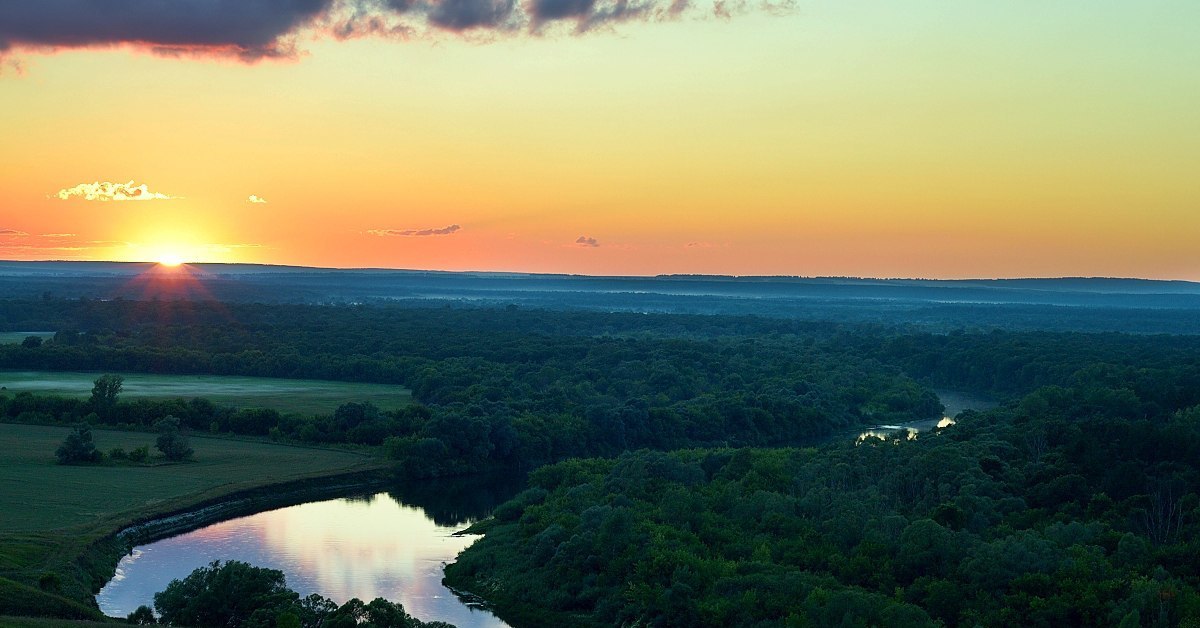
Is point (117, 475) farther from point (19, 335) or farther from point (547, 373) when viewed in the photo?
point (19, 335)

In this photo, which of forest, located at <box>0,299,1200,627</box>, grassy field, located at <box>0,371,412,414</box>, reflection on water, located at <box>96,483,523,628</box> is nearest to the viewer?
forest, located at <box>0,299,1200,627</box>

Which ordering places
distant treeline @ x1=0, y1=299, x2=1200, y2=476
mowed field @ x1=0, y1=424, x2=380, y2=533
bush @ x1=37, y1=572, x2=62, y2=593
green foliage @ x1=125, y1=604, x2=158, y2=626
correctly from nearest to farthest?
1. green foliage @ x1=125, y1=604, x2=158, y2=626
2. bush @ x1=37, y1=572, x2=62, y2=593
3. mowed field @ x1=0, y1=424, x2=380, y2=533
4. distant treeline @ x1=0, y1=299, x2=1200, y2=476

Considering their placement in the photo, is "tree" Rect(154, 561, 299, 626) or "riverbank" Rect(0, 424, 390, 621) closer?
"tree" Rect(154, 561, 299, 626)

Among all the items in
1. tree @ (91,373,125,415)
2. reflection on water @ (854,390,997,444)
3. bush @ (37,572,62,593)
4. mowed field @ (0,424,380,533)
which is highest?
tree @ (91,373,125,415)

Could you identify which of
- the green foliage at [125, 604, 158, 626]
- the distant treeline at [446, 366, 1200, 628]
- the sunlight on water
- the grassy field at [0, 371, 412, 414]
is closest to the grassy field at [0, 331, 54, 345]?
the grassy field at [0, 371, 412, 414]

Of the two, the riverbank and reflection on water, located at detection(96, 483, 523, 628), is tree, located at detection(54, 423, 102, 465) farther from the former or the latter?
reflection on water, located at detection(96, 483, 523, 628)

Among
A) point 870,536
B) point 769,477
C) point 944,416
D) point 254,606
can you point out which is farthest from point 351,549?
point 944,416

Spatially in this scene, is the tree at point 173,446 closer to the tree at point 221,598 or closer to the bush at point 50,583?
the bush at point 50,583
